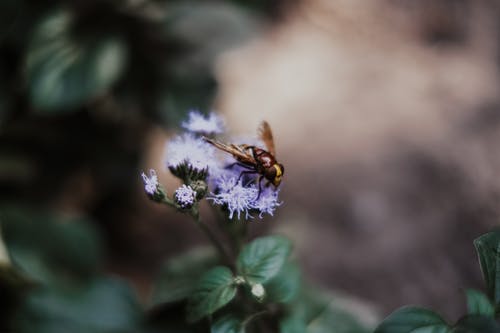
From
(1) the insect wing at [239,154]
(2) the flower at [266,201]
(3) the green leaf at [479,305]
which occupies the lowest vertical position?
(3) the green leaf at [479,305]

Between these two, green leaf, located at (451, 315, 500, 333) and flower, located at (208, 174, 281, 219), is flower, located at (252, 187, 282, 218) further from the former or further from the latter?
green leaf, located at (451, 315, 500, 333)

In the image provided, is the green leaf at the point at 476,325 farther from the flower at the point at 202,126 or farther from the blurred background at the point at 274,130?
the blurred background at the point at 274,130

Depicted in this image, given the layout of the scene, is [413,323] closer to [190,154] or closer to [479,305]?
[479,305]

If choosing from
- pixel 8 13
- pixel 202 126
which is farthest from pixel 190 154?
pixel 8 13

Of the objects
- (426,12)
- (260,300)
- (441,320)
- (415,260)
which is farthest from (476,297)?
(426,12)

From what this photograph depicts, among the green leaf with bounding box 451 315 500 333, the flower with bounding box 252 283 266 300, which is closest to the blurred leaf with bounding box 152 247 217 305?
the flower with bounding box 252 283 266 300

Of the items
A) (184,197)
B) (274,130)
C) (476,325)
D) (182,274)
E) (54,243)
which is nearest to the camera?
(476,325)

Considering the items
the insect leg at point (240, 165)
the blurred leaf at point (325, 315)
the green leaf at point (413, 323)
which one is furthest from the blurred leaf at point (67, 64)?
the green leaf at point (413, 323)
